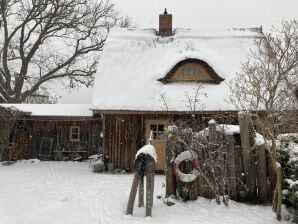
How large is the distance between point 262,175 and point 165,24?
12.6 m

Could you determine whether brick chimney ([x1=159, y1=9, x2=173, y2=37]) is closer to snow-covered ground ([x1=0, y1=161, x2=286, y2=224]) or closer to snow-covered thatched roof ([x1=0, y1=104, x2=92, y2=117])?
snow-covered thatched roof ([x1=0, y1=104, x2=92, y2=117])

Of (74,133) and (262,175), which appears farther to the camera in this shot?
(74,133)

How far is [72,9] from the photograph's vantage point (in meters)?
28.9

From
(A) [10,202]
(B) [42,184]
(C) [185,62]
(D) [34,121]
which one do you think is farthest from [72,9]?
(A) [10,202]

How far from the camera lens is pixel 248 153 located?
9.36 meters

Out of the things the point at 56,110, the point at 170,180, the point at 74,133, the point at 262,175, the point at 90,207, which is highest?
the point at 56,110

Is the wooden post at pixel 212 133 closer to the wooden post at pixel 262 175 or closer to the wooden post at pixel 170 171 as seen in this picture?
the wooden post at pixel 170 171

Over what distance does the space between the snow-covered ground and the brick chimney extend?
8.89 metres

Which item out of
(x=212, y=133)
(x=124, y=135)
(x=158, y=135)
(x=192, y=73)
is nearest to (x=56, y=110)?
(x=124, y=135)

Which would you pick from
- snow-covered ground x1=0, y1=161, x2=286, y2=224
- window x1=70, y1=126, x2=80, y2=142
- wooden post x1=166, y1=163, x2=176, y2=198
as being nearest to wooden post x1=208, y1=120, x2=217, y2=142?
wooden post x1=166, y1=163, x2=176, y2=198

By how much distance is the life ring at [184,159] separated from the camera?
364 inches

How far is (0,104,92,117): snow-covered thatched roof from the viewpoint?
64.7 ft

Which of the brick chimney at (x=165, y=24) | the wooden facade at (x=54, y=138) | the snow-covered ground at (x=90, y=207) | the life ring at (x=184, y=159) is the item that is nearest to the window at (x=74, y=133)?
the wooden facade at (x=54, y=138)

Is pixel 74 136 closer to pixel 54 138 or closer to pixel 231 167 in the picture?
pixel 54 138
